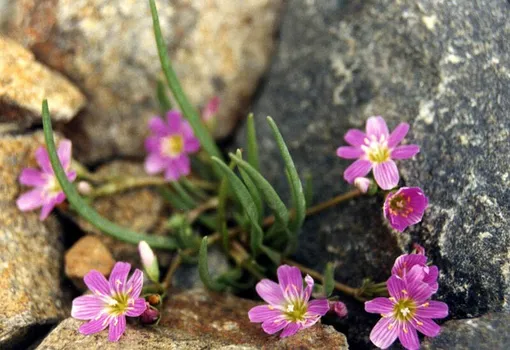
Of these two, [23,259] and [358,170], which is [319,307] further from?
[23,259]

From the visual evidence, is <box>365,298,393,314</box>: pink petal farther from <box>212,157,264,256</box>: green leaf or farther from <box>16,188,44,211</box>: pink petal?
<box>16,188,44,211</box>: pink petal

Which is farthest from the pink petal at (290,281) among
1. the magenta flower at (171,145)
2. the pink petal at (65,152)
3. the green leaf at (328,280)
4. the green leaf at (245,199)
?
the pink petal at (65,152)

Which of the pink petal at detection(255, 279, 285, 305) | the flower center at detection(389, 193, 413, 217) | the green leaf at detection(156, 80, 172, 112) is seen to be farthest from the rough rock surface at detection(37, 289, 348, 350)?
the green leaf at detection(156, 80, 172, 112)

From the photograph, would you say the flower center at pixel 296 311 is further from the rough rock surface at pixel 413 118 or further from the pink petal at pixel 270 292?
the rough rock surface at pixel 413 118

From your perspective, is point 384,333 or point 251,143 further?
point 251,143

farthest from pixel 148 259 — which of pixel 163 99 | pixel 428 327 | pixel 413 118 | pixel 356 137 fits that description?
pixel 413 118

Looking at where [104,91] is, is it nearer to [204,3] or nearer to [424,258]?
[204,3]

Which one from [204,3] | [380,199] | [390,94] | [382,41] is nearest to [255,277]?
[380,199]
